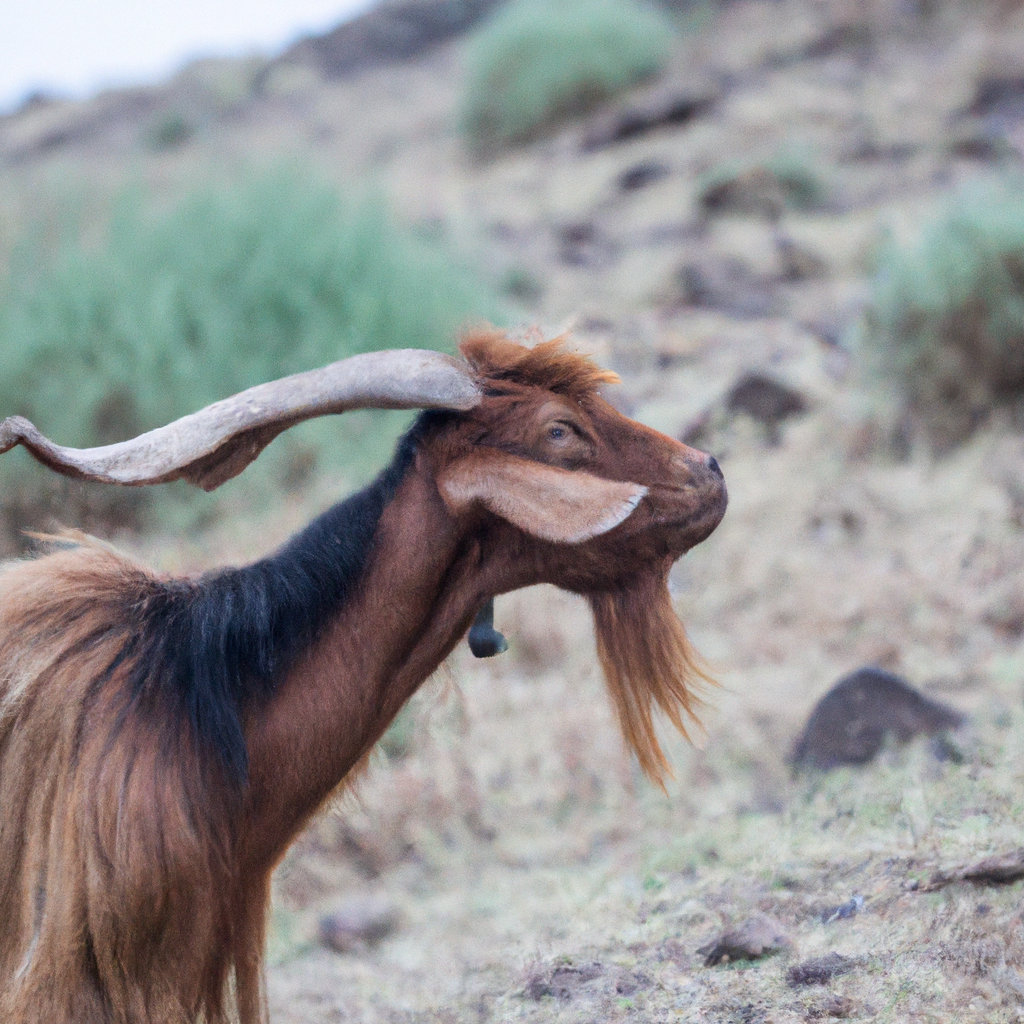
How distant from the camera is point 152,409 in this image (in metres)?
9.05

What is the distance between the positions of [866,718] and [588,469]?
262 cm

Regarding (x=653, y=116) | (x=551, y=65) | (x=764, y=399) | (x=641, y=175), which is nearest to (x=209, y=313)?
(x=764, y=399)

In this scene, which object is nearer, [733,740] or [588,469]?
[588,469]

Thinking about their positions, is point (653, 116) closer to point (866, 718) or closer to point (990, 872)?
point (866, 718)

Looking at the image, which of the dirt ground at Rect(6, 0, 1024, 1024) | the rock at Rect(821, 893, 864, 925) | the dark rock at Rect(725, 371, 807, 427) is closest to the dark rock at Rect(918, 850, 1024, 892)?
the dirt ground at Rect(6, 0, 1024, 1024)

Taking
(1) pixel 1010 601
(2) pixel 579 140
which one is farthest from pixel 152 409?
(2) pixel 579 140

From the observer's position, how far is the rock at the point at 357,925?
4668 millimetres

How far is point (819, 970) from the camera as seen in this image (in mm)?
3127

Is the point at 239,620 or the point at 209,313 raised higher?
the point at 209,313

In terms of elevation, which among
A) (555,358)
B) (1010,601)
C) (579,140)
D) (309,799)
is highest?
(579,140)

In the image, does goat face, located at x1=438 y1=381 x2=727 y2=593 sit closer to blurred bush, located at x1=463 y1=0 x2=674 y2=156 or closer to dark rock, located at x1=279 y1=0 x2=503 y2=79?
blurred bush, located at x1=463 y1=0 x2=674 y2=156

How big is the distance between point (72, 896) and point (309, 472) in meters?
6.40

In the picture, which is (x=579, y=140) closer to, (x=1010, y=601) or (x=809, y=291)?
(x=809, y=291)

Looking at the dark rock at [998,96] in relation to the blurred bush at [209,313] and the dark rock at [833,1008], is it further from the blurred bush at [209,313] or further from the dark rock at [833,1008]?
the dark rock at [833,1008]
